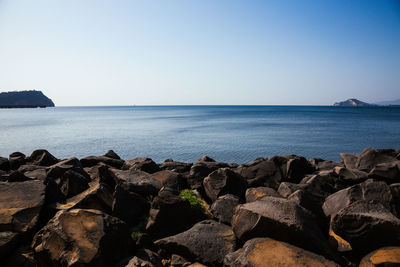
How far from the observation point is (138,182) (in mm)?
7082

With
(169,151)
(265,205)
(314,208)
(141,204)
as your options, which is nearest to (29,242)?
(141,204)

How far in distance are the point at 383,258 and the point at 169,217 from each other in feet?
13.2

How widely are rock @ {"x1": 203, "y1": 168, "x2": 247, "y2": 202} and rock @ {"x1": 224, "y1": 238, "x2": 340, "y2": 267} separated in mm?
2847

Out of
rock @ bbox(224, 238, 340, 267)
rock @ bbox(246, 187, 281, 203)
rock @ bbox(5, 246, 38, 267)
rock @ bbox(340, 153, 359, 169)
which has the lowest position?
rock @ bbox(5, 246, 38, 267)

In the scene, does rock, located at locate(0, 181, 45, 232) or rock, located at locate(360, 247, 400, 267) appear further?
rock, located at locate(0, 181, 45, 232)

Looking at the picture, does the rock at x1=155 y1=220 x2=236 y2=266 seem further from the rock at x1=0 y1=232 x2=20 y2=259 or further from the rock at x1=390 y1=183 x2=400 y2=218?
the rock at x1=390 y1=183 x2=400 y2=218

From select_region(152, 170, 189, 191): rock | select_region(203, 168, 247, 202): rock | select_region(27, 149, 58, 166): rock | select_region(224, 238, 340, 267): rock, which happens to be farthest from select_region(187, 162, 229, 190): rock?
select_region(27, 149, 58, 166): rock

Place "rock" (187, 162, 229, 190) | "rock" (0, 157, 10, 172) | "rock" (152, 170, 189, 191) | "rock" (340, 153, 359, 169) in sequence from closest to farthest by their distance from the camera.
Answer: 1. "rock" (152, 170, 189, 191)
2. "rock" (187, 162, 229, 190)
3. "rock" (0, 157, 10, 172)
4. "rock" (340, 153, 359, 169)

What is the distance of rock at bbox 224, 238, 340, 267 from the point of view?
3.84 m

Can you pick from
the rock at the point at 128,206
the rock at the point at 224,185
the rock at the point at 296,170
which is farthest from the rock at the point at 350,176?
the rock at the point at 128,206

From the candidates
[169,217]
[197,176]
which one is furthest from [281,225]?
[197,176]

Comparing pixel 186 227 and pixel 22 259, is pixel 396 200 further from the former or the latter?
pixel 22 259

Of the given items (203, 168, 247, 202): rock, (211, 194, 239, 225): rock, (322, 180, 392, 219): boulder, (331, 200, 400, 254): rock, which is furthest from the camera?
(203, 168, 247, 202): rock

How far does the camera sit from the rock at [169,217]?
5.56 meters
